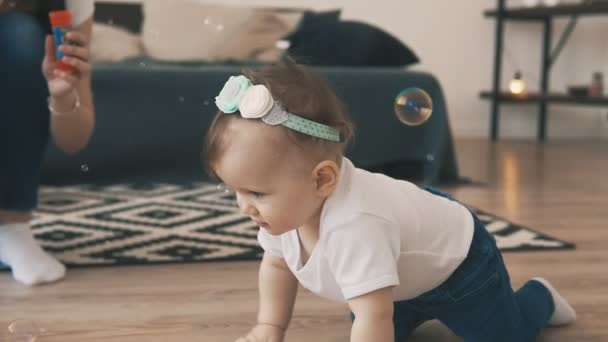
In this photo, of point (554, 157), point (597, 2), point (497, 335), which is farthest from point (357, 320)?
point (597, 2)

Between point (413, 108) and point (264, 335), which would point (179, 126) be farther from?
point (264, 335)

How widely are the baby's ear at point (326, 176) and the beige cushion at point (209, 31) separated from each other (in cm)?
202

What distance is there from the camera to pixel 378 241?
655 mm

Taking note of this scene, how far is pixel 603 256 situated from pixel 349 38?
1.32 m

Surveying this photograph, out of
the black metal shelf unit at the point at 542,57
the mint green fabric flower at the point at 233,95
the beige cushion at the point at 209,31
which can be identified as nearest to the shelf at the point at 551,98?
the black metal shelf unit at the point at 542,57

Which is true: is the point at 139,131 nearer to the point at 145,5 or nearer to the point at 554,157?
the point at 145,5

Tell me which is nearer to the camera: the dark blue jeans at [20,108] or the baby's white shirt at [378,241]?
the baby's white shirt at [378,241]

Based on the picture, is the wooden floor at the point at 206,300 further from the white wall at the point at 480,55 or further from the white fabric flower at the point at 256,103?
the white wall at the point at 480,55

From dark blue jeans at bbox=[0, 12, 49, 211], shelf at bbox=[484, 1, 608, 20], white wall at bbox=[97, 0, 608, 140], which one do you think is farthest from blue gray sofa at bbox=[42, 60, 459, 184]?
white wall at bbox=[97, 0, 608, 140]

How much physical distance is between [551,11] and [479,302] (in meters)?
3.06

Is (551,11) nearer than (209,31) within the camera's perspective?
No

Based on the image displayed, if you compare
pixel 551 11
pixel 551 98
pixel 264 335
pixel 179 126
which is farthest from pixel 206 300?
pixel 551 11

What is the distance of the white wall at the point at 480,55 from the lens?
3.78 meters

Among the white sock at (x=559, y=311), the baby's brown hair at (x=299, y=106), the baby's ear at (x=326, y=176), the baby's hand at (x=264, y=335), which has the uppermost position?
the baby's brown hair at (x=299, y=106)
